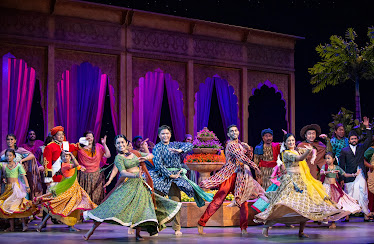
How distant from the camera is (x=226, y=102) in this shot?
1370 cm

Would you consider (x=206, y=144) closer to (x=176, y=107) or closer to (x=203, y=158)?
(x=203, y=158)

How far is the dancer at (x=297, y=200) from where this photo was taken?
262 inches

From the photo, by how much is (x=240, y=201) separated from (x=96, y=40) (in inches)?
235

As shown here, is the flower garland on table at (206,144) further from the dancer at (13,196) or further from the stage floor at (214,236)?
the dancer at (13,196)

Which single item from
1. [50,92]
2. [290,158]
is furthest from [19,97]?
[290,158]

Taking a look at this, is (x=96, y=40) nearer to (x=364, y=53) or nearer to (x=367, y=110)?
(x=364, y=53)

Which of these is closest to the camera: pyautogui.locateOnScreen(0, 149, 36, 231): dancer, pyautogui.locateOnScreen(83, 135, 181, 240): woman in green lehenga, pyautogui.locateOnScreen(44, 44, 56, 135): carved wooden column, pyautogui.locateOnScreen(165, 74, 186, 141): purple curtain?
pyautogui.locateOnScreen(83, 135, 181, 240): woman in green lehenga

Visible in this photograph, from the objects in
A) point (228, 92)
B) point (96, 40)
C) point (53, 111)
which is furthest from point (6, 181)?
point (228, 92)

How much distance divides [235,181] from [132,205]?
1.58 meters

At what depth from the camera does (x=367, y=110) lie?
49.2ft

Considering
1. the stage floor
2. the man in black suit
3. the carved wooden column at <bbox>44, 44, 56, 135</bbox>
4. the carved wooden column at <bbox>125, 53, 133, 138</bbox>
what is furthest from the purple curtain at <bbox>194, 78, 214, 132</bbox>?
the stage floor

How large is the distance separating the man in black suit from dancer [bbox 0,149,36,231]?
5319 millimetres

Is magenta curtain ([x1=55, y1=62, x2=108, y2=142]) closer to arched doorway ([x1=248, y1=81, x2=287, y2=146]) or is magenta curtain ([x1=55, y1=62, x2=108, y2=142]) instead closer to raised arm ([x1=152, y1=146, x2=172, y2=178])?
arched doorway ([x1=248, y1=81, x2=287, y2=146])

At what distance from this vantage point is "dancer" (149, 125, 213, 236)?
7.35 metres
